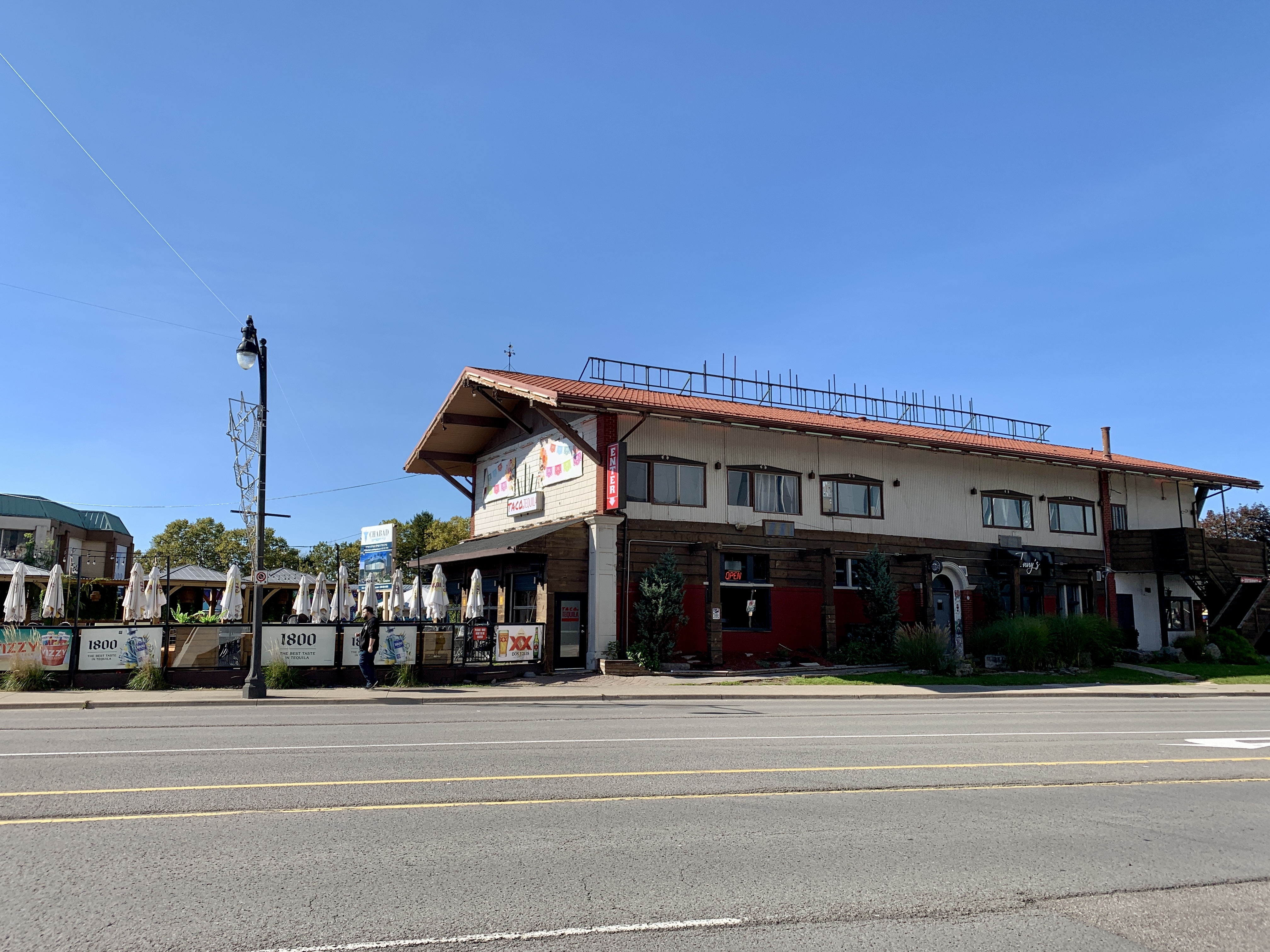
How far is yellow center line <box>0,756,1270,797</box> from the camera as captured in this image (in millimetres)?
7977

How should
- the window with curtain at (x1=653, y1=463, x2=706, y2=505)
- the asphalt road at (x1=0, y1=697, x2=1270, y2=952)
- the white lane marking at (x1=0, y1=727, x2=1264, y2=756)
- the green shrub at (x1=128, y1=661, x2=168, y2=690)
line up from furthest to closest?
the window with curtain at (x1=653, y1=463, x2=706, y2=505) < the green shrub at (x1=128, y1=661, x2=168, y2=690) < the white lane marking at (x1=0, y1=727, x2=1264, y2=756) < the asphalt road at (x1=0, y1=697, x2=1270, y2=952)

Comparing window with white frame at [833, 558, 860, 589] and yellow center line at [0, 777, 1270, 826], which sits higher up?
window with white frame at [833, 558, 860, 589]

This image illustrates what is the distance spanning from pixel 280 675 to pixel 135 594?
226 inches

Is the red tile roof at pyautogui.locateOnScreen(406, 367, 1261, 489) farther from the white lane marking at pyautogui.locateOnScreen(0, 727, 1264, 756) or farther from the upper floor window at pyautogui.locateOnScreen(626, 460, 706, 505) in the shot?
the white lane marking at pyautogui.locateOnScreen(0, 727, 1264, 756)

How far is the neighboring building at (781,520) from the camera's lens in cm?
2533

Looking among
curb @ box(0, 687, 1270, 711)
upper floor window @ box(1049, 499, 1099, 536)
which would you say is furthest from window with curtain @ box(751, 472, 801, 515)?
upper floor window @ box(1049, 499, 1099, 536)

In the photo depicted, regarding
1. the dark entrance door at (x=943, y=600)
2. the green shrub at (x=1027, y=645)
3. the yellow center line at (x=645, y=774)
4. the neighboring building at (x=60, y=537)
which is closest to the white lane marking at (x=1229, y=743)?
the yellow center line at (x=645, y=774)

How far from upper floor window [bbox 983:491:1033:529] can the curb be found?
10578 millimetres

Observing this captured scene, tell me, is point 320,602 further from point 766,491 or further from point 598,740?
point 598,740

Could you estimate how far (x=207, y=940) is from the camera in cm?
444

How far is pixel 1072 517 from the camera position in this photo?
115ft

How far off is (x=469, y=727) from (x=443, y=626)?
29.5ft

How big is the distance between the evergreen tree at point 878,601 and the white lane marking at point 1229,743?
50.2ft

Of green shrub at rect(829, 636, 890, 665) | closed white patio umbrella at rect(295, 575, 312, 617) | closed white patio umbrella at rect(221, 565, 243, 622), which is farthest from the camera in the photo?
closed white patio umbrella at rect(295, 575, 312, 617)
